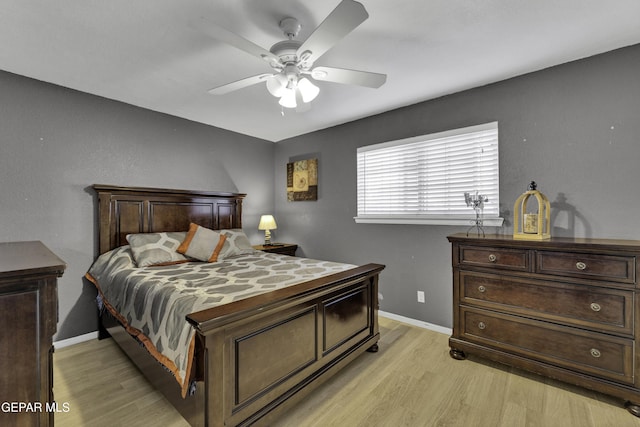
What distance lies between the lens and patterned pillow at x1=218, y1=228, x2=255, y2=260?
10.5ft

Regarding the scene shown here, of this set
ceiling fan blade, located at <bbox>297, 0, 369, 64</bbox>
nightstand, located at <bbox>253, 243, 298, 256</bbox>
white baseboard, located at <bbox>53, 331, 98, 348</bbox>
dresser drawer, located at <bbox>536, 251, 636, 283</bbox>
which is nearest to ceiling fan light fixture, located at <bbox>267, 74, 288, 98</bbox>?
ceiling fan blade, located at <bbox>297, 0, 369, 64</bbox>

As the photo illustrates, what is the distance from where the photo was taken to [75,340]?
2.75 m

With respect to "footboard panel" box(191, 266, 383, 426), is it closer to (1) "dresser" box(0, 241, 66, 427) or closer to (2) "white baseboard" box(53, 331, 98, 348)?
(1) "dresser" box(0, 241, 66, 427)

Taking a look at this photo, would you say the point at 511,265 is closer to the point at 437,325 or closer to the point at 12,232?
the point at 437,325

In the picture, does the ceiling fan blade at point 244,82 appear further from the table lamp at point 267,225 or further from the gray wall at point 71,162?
the table lamp at point 267,225

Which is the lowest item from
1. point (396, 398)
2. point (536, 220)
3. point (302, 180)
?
point (396, 398)

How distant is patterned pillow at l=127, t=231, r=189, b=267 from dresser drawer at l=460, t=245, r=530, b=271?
266 centimetres

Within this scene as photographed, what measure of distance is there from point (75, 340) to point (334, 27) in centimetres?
347

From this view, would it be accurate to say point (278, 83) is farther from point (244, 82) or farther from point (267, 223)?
point (267, 223)

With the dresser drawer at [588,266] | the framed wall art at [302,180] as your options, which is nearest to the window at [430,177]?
the dresser drawer at [588,266]

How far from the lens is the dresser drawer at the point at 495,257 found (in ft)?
7.06

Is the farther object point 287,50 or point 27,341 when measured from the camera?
point 287,50

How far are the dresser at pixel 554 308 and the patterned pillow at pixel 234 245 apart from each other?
2238 millimetres

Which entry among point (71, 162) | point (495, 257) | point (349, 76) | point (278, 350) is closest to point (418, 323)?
point (495, 257)
